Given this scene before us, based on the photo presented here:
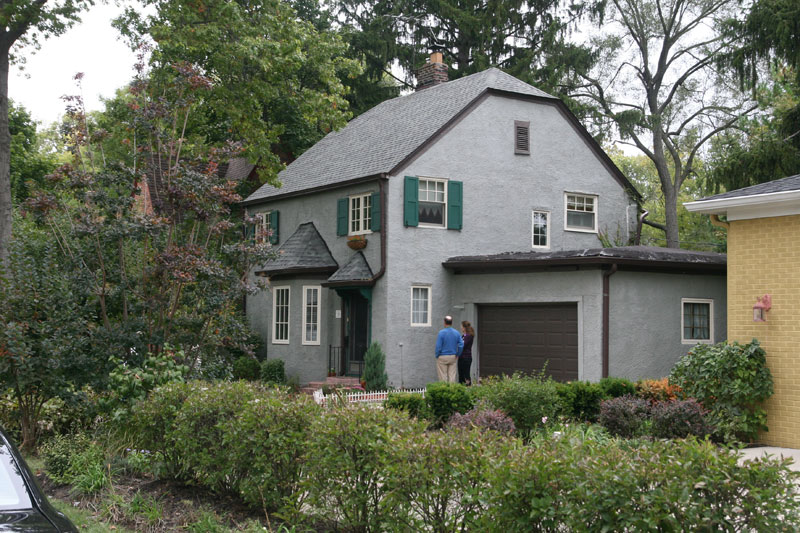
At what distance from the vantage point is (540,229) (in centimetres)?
2266

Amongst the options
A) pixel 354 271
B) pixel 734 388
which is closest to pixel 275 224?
pixel 354 271

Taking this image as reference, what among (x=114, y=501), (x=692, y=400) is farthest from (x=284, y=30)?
(x=114, y=501)

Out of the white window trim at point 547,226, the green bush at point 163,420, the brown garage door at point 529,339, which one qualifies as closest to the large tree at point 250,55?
the white window trim at point 547,226

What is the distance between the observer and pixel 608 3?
1415 inches

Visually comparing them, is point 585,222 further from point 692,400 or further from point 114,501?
point 114,501

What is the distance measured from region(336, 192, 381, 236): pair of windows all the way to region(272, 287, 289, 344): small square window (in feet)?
8.48

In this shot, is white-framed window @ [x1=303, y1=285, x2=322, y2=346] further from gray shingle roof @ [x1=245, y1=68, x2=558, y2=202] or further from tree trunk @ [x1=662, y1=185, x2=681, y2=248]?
tree trunk @ [x1=662, y1=185, x2=681, y2=248]

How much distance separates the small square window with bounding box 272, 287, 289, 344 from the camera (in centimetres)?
2325

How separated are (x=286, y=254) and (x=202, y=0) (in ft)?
22.7

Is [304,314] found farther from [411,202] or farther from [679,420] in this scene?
[679,420]

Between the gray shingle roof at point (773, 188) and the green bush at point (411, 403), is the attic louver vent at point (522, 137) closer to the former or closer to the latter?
the gray shingle roof at point (773, 188)

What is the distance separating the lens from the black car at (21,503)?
4.07m

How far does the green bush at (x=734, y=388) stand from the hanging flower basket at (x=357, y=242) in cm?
1022

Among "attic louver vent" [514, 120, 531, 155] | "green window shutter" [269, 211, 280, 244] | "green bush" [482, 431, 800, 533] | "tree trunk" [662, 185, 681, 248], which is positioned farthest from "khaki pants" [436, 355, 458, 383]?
"tree trunk" [662, 185, 681, 248]
